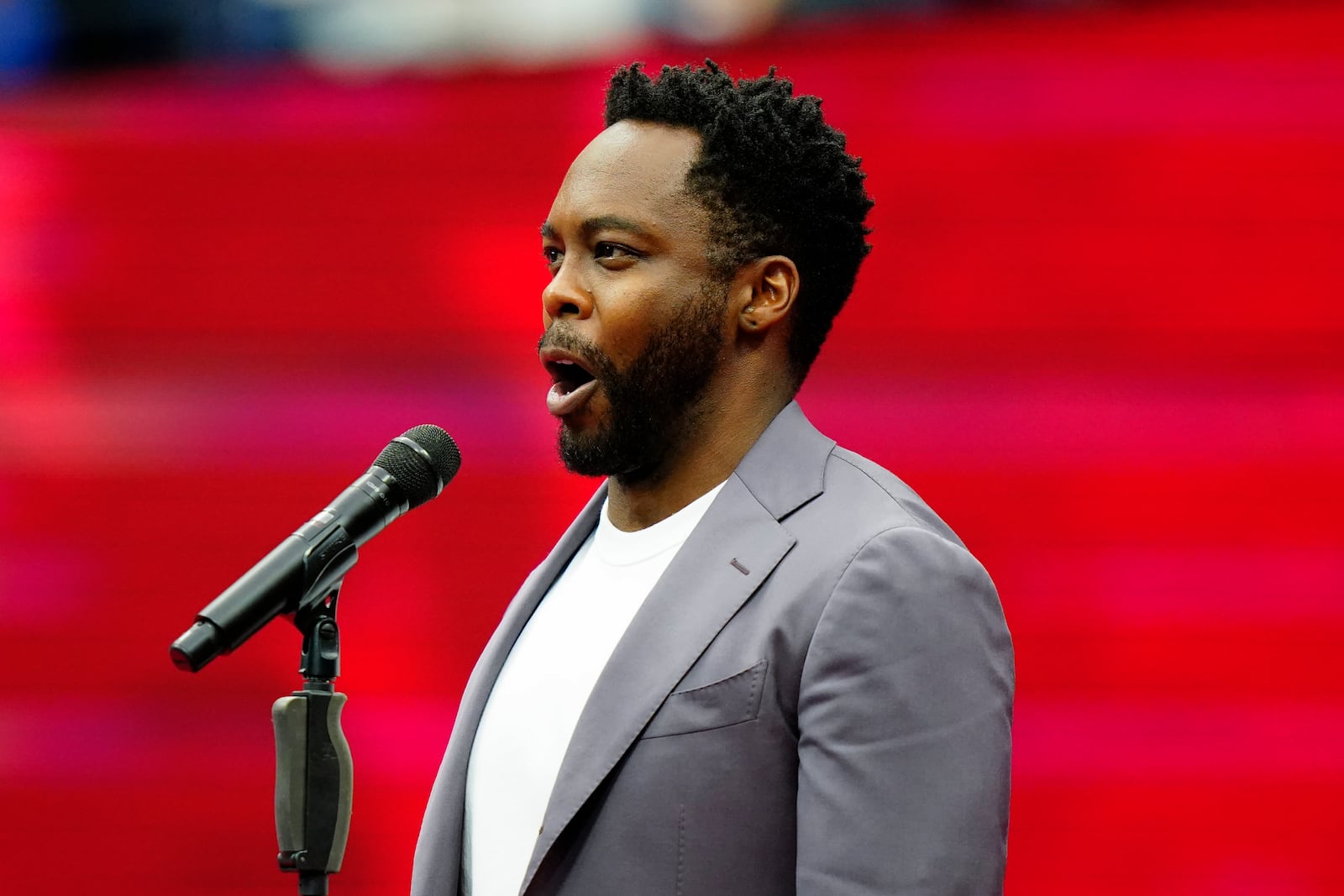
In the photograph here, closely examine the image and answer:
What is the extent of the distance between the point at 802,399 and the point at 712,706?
2419 mm

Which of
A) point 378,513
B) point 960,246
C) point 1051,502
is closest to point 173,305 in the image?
point 960,246

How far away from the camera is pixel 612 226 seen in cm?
178

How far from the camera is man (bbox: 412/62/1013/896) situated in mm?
1484

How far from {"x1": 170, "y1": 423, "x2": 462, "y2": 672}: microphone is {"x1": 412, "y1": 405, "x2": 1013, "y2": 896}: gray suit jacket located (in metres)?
0.32

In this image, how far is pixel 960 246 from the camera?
13.2 feet

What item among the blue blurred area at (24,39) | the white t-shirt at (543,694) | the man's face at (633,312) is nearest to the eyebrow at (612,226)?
the man's face at (633,312)

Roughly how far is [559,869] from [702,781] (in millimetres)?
204

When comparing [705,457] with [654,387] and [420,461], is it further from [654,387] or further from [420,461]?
[420,461]

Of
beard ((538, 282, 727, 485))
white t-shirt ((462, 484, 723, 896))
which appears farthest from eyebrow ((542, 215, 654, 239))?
white t-shirt ((462, 484, 723, 896))

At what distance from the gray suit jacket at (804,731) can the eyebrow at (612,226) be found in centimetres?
42

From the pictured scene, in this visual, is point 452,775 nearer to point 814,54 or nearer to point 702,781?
point 702,781

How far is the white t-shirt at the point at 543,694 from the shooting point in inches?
66.6

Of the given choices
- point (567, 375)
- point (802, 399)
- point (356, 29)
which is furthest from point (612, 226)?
point (356, 29)

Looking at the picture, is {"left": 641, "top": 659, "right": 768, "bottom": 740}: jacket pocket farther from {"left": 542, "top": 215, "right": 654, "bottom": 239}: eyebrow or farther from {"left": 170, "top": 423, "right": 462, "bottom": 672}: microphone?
{"left": 542, "top": 215, "right": 654, "bottom": 239}: eyebrow
